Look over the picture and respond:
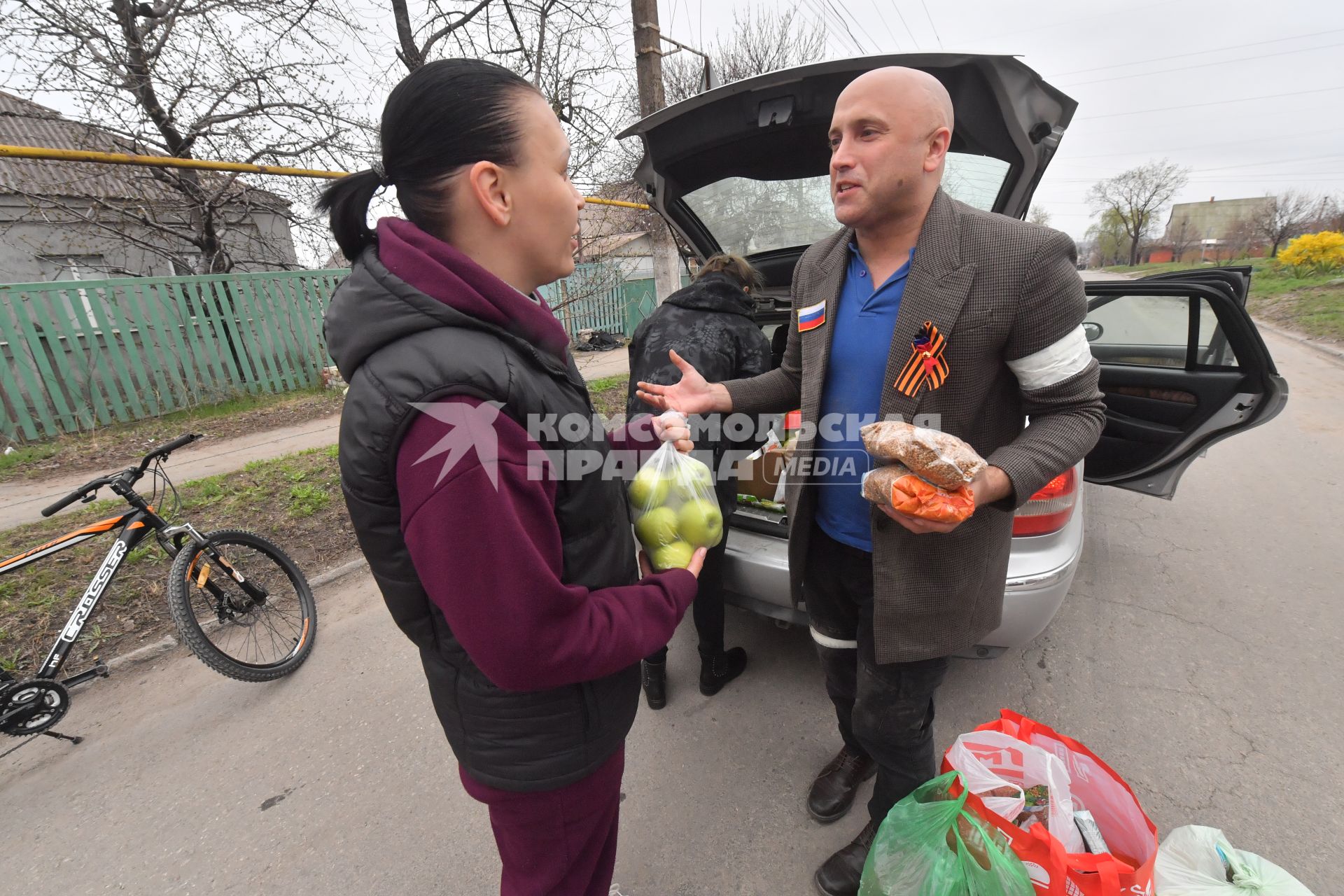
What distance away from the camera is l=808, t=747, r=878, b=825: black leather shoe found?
Result: 1967mm

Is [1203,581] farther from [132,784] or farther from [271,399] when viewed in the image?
[271,399]

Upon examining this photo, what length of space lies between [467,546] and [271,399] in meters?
9.55

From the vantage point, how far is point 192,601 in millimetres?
3400

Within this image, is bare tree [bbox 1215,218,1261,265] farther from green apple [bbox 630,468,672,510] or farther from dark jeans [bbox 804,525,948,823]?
green apple [bbox 630,468,672,510]

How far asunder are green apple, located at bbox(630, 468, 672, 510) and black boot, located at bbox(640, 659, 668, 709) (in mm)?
1382

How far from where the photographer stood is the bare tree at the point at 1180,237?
191 feet

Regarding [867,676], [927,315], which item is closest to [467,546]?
[927,315]

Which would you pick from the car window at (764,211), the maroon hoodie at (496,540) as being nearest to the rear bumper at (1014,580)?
the maroon hoodie at (496,540)

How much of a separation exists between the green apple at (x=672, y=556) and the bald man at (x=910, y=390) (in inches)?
17.2

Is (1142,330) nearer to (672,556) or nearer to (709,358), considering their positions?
(709,358)

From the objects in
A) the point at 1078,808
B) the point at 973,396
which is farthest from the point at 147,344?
the point at 1078,808

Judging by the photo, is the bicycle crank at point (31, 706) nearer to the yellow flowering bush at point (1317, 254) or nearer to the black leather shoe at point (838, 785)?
the black leather shoe at point (838, 785)

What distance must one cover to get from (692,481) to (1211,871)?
61.0 inches

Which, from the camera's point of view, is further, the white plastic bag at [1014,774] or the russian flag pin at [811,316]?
the russian flag pin at [811,316]
